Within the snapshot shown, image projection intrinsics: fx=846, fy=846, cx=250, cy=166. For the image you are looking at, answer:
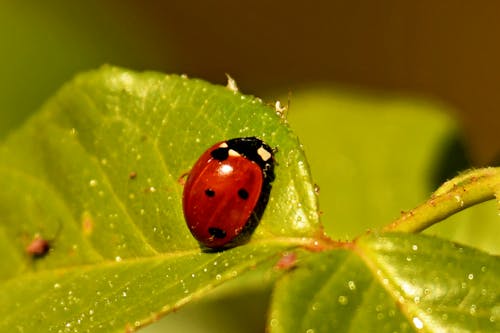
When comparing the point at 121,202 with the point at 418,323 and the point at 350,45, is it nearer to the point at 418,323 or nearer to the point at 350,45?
the point at 418,323

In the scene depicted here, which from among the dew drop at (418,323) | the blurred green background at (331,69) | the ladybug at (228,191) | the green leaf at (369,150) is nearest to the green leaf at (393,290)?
the dew drop at (418,323)

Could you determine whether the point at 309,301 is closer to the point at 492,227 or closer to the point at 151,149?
the point at 151,149

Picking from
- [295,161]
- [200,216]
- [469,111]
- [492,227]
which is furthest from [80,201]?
[469,111]

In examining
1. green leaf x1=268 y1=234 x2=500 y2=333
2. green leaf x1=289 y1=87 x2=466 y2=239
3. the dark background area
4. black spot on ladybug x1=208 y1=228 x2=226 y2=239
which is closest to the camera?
green leaf x1=268 y1=234 x2=500 y2=333

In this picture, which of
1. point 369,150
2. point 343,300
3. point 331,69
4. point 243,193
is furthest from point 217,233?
point 331,69

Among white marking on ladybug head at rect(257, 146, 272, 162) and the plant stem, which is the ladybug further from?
the plant stem

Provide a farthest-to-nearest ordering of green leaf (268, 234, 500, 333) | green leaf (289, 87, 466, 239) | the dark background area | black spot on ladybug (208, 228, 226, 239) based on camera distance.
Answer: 1. the dark background area
2. green leaf (289, 87, 466, 239)
3. black spot on ladybug (208, 228, 226, 239)
4. green leaf (268, 234, 500, 333)

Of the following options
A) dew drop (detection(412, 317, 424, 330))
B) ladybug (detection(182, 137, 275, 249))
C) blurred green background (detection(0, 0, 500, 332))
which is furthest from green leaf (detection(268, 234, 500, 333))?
blurred green background (detection(0, 0, 500, 332))
